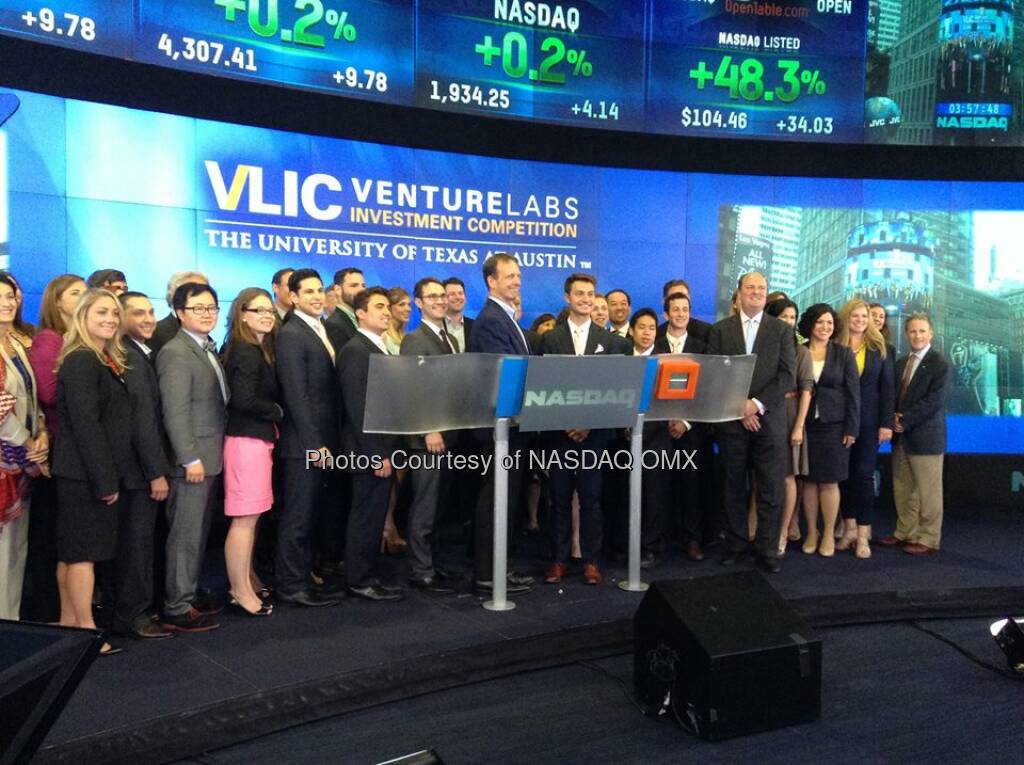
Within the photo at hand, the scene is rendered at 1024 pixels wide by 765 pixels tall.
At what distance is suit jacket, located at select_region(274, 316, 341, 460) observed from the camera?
3783 mm

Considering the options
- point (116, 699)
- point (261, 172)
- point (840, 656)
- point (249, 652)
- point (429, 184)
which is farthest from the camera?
point (429, 184)

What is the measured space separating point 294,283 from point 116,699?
1.83m

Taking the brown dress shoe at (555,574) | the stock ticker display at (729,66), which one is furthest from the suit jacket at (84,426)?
the stock ticker display at (729,66)

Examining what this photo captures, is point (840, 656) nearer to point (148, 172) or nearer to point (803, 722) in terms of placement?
point (803, 722)

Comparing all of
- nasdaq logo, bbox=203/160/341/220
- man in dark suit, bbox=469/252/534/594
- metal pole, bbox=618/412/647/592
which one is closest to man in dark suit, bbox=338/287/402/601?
man in dark suit, bbox=469/252/534/594

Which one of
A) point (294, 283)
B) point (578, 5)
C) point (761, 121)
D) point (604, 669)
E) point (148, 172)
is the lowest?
point (604, 669)

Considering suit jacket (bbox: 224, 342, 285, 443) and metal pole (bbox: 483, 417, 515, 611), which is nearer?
suit jacket (bbox: 224, 342, 285, 443)

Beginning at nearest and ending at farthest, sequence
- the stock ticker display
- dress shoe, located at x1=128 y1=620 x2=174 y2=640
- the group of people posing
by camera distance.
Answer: the group of people posing < dress shoe, located at x1=128 y1=620 x2=174 y2=640 < the stock ticker display

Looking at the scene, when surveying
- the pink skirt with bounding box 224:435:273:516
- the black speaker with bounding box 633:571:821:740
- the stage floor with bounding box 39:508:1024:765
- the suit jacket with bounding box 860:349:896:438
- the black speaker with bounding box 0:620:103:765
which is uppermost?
the suit jacket with bounding box 860:349:896:438

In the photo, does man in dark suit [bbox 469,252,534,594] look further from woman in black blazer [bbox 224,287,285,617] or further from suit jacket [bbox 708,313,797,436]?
suit jacket [bbox 708,313,797,436]

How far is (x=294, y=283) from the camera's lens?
385cm

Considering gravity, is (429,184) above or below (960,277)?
above

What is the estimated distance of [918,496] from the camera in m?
5.18

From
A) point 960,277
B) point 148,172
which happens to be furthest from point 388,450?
point 960,277
